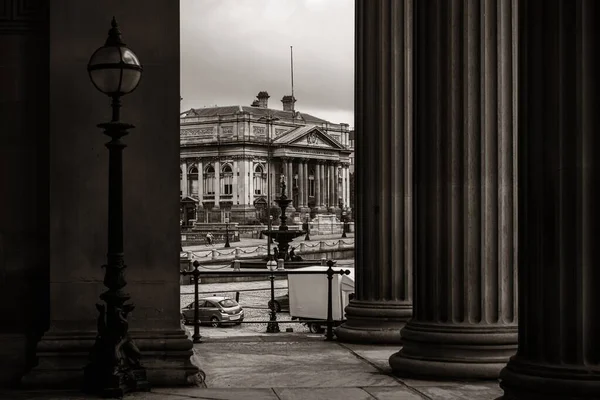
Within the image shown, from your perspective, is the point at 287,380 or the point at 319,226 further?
the point at 319,226

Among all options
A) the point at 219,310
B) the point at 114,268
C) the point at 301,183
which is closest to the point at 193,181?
the point at 301,183

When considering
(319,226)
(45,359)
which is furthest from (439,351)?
(319,226)

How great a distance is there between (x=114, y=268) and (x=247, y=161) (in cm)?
16801

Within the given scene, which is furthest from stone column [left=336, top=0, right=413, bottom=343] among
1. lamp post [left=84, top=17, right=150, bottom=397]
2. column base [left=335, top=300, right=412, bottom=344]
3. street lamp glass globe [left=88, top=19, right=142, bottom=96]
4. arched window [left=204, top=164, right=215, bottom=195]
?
arched window [left=204, top=164, right=215, bottom=195]

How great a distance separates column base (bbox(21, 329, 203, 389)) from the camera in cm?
1099

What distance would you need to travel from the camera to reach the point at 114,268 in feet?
34.5

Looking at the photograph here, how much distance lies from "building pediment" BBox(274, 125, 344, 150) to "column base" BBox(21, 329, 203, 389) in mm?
168153

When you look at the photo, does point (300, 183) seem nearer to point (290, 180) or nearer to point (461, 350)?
point (290, 180)

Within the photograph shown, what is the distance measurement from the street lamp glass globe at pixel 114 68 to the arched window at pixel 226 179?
16793 cm

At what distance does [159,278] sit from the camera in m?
11.2
